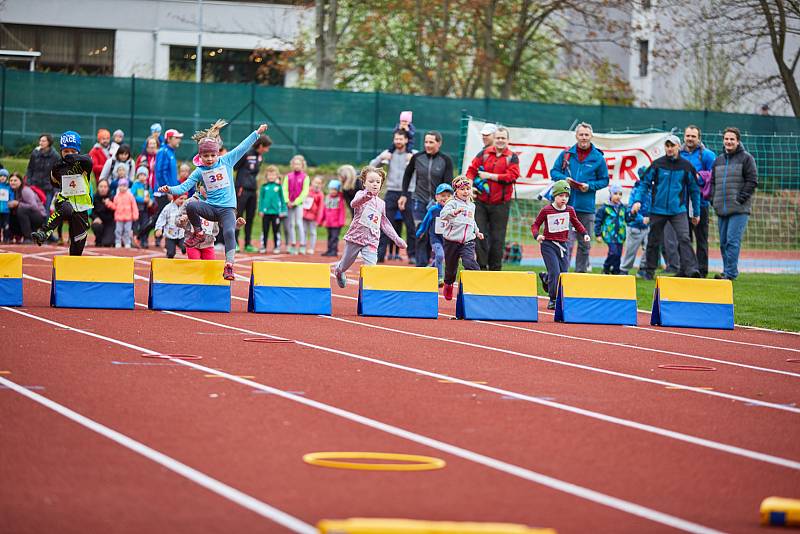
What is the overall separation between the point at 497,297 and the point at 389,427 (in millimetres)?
7650

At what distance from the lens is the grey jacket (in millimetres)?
20312

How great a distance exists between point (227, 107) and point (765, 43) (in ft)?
67.5

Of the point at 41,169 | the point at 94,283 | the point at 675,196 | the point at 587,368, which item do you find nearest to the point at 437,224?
the point at 94,283

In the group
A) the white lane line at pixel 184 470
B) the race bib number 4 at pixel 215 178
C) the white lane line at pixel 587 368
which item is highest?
the race bib number 4 at pixel 215 178

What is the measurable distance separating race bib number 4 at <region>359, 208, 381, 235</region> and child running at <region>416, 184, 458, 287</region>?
2.68 feet

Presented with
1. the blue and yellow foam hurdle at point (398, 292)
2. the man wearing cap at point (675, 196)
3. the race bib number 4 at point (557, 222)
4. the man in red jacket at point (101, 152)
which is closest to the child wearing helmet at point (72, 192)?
the blue and yellow foam hurdle at point (398, 292)

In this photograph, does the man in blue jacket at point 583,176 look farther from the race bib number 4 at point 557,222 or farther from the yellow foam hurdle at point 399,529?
the yellow foam hurdle at point 399,529

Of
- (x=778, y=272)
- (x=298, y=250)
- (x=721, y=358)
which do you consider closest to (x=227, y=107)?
(x=298, y=250)

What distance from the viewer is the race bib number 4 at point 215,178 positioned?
15.4 metres

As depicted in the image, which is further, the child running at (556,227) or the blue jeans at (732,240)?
the blue jeans at (732,240)

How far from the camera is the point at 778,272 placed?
25219 mm

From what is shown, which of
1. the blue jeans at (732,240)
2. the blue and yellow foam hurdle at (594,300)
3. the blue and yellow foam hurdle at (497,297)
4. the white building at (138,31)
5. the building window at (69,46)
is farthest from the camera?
the building window at (69,46)

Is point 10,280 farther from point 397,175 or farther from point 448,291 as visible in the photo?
point 397,175

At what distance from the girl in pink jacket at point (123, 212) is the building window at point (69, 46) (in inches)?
1108
